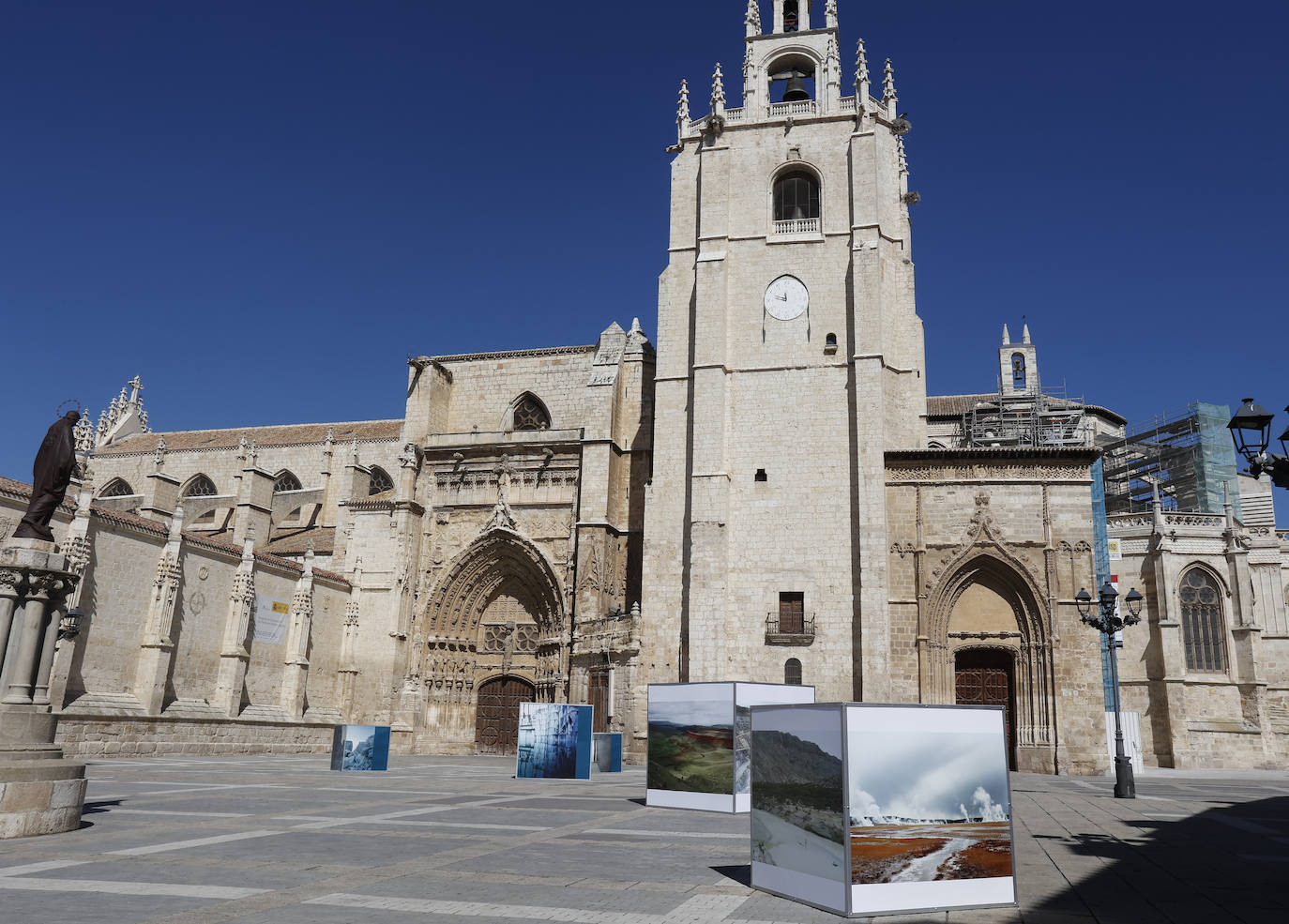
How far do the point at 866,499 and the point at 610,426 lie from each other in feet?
28.3

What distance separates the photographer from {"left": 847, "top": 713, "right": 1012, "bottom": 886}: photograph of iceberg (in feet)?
20.0

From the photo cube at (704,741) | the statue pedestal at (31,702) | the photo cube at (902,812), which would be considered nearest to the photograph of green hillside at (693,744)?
the photo cube at (704,741)

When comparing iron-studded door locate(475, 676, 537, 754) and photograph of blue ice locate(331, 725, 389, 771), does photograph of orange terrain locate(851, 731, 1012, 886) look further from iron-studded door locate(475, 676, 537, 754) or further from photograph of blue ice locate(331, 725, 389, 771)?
iron-studded door locate(475, 676, 537, 754)

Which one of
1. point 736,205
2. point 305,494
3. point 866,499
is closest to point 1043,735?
point 866,499

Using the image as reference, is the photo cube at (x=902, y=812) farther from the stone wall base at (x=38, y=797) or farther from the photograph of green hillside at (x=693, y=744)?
the stone wall base at (x=38, y=797)

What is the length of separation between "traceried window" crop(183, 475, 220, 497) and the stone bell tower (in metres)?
23.6

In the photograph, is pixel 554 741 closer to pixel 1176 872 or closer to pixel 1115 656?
pixel 1115 656

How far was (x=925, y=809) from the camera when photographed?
246 inches

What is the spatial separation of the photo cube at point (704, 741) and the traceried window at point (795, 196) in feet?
64.0

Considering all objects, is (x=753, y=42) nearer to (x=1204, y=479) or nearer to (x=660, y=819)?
(x=1204, y=479)

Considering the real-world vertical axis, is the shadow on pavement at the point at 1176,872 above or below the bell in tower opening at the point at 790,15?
below

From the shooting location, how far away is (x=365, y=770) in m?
18.8

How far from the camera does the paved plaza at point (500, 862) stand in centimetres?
575

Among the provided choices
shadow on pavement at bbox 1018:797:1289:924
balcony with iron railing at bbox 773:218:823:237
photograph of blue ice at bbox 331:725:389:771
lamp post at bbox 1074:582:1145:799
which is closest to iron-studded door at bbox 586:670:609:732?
photograph of blue ice at bbox 331:725:389:771
